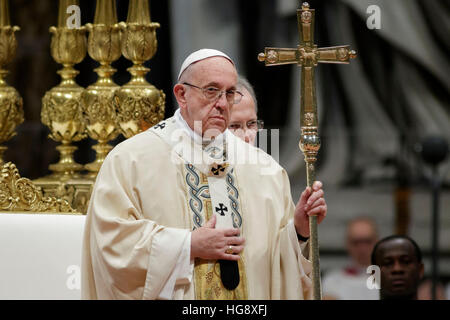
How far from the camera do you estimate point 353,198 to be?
326 inches

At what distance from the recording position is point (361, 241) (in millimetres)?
7242

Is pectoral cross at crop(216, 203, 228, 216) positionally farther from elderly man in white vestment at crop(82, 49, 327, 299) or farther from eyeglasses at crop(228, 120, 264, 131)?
eyeglasses at crop(228, 120, 264, 131)

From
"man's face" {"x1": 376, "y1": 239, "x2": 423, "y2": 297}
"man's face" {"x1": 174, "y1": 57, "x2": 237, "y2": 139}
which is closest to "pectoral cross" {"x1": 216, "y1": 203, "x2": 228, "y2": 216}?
"man's face" {"x1": 174, "y1": 57, "x2": 237, "y2": 139}

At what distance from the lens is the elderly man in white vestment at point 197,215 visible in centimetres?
441

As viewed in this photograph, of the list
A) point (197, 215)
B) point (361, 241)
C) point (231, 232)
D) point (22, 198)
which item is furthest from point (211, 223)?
point (361, 241)

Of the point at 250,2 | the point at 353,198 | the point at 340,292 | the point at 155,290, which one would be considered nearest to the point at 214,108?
the point at 155,290

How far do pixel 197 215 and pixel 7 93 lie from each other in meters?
1.74

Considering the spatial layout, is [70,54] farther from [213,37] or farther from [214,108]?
[213,37]

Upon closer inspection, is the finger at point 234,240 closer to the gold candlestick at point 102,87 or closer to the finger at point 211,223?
the finger at point 211,223

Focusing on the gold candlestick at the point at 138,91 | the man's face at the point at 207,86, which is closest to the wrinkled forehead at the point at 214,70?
the man's face at the point at 207,86

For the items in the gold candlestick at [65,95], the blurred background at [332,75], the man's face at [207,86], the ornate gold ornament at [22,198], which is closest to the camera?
the man's face at [207,86]

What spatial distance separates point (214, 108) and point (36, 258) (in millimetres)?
1276

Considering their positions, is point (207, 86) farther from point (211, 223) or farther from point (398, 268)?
point (398, 268)

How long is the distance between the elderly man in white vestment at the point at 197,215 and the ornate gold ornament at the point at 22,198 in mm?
847
